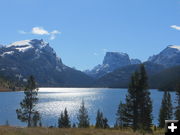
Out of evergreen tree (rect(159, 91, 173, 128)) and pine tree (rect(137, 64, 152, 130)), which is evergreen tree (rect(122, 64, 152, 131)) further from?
evergreen tree (rect(159, 91, 173, 128))

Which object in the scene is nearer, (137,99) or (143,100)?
(137,99)

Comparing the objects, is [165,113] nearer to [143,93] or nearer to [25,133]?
[143,93]

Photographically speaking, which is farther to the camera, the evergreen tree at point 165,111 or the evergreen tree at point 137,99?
the evergreen tree at point 165,111

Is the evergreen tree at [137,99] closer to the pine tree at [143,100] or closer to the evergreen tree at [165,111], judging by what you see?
the pine tree at [143,100]

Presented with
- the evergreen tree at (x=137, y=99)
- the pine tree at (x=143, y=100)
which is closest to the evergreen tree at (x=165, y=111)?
Answer: the pine tree at (x=143, y=100)

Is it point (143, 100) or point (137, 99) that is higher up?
point (137, 99)

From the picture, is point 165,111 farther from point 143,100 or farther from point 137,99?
point 137,99

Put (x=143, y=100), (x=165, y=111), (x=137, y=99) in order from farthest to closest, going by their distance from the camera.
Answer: (x=165, y=111) → (x=143, y=100) → (x=137, y=99)

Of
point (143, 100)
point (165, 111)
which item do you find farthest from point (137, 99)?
point (165, 111)

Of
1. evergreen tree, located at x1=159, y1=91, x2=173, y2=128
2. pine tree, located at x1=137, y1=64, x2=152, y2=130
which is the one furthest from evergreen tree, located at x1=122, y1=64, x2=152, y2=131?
evergreen tree, located at x1=159, y1=91, x2=173, y2=128

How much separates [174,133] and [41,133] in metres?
11.2

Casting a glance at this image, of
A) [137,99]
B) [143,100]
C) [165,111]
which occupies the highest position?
[137,99]

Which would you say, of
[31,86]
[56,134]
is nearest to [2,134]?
[56,134]

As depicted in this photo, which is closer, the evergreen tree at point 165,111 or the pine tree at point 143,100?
the pine tree at point 143,100
